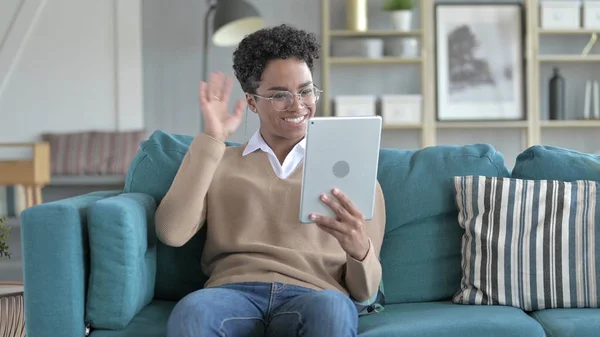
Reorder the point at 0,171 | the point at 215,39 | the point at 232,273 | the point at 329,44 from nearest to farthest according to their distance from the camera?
the point at 232,273 → the point at 0,171 → the point at 215,39 → the point at 329,44

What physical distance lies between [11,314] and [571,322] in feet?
4.92

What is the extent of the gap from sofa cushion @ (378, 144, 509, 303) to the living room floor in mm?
2674

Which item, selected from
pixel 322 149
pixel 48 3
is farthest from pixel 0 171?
pixel 322 149

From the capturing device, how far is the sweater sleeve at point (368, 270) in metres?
1.94

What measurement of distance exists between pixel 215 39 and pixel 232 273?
3.47m

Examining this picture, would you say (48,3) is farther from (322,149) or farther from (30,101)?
(322,149)

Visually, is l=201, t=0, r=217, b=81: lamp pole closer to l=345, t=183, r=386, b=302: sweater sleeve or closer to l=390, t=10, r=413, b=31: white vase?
l=390, t=10, r=413, b=31: white vase

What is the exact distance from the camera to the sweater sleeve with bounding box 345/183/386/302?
76.3 inches

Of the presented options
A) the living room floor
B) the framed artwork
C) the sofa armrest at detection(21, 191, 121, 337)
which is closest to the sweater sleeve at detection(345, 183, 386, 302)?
the sofa armrest at detection(21, 191, 121, 337)

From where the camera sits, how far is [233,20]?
505 centimetres

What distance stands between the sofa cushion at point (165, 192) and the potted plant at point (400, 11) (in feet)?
11.2

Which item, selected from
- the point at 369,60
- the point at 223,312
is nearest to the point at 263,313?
the point at 223,312

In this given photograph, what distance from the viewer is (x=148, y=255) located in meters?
2.14

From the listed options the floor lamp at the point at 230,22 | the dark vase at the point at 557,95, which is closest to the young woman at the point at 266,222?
the floor lamp at the point at 230,22
